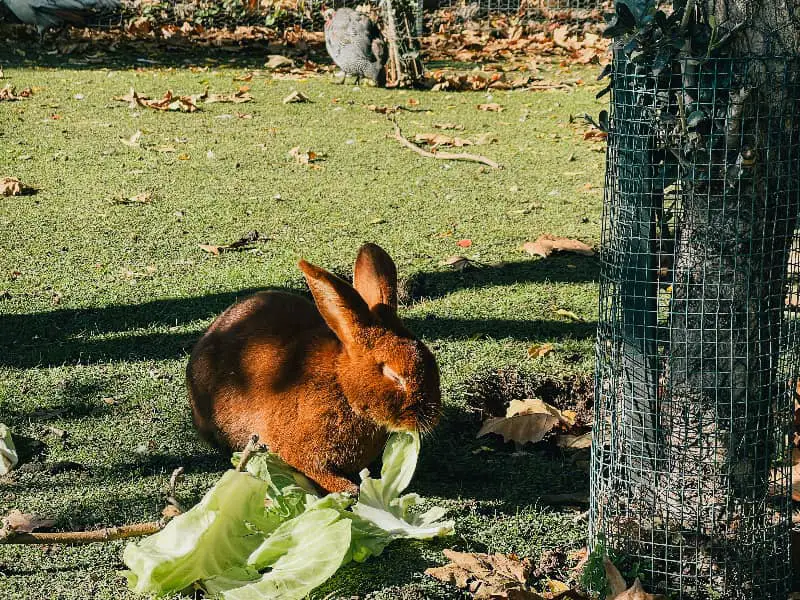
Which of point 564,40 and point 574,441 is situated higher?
point 564,40

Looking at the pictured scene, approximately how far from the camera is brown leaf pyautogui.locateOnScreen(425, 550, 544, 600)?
9.12 feet

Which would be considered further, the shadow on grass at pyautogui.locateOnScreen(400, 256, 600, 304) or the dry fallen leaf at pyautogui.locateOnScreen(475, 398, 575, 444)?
the shadow on grass at pyautogui.locateOnScreen(400, 256, 600, 304)

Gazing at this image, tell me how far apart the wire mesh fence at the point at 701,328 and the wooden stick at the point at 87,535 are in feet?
4.60

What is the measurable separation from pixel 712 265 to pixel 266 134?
24.0 ft

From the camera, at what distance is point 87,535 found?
3.02 m

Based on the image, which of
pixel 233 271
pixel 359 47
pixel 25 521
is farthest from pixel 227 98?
pixel 25 521

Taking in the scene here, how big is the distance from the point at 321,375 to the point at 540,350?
1.63 metres

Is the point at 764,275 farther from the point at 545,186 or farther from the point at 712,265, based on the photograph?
the point at 545,186

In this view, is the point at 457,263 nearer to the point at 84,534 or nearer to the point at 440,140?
the point at 84,534

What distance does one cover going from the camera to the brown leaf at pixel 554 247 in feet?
19.9

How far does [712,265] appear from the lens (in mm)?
2635

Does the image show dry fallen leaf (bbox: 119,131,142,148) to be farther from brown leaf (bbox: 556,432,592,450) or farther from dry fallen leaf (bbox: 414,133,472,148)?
brown leaf (bbox: 556,432,592,450)

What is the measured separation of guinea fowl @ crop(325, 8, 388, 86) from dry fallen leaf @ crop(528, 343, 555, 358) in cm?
791

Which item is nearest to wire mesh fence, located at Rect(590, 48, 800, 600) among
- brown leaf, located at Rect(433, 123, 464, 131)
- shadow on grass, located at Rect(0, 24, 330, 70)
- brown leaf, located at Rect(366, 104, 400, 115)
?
brown leaf, located at Rect(433, 123, 464, 131)
